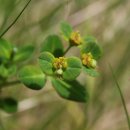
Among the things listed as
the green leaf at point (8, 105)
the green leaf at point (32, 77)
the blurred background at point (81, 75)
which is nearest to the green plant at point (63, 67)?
the green leaf at point (32, 77)

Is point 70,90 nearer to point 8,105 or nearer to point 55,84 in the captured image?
point 55,84

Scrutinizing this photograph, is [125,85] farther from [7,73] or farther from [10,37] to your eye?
[7,73]

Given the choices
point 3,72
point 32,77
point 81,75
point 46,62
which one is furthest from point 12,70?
point 81,75

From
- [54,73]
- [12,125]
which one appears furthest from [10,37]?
[54,73]

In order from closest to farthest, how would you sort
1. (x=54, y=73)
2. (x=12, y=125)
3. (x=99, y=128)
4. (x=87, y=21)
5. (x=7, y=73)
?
(x=54, y=73)
(x=7, y=73)
(x=12, y=125)
(x=99, y=128)
(x=87, y=21)

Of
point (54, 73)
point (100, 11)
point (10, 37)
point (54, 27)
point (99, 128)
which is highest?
point (100, 11)

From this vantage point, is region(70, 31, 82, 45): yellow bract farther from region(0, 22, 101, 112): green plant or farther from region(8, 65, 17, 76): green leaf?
region(8, 65, 17, 76): green leaf

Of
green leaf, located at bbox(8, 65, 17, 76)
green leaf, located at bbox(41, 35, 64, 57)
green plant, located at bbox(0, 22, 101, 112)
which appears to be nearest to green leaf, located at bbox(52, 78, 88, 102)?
green plant, located at bbox(0, 22, 101, 112)
